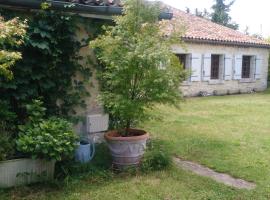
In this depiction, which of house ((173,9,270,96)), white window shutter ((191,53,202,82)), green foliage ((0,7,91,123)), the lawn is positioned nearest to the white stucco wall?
house ((173,9,270,96))

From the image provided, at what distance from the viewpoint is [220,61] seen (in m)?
17.8

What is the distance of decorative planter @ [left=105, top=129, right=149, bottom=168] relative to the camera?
17.6ft

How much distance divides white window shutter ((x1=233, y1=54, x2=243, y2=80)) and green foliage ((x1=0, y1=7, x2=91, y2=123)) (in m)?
13.5

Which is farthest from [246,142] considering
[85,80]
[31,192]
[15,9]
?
[15,9]

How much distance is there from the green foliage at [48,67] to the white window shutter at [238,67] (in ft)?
44.4

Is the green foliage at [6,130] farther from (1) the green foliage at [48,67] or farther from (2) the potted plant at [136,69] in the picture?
(2) the potted plant at [136,69]

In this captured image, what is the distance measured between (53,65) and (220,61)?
44.2ft

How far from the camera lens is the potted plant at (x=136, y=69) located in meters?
5.28

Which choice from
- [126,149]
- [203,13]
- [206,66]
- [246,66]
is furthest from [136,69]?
[203,13]

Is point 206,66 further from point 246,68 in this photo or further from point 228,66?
point 246,68

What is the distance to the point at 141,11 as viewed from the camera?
5418 mm

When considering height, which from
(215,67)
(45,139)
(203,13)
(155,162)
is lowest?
(155,162)

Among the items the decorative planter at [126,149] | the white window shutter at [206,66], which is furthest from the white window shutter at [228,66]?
the decorative planter at [126,149]

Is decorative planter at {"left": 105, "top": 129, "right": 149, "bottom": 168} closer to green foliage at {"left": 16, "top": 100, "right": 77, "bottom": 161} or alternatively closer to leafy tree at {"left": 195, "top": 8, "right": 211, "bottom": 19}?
green foliage at {"left": 16, "top": 100, "right": 77, "bottom": 161}
